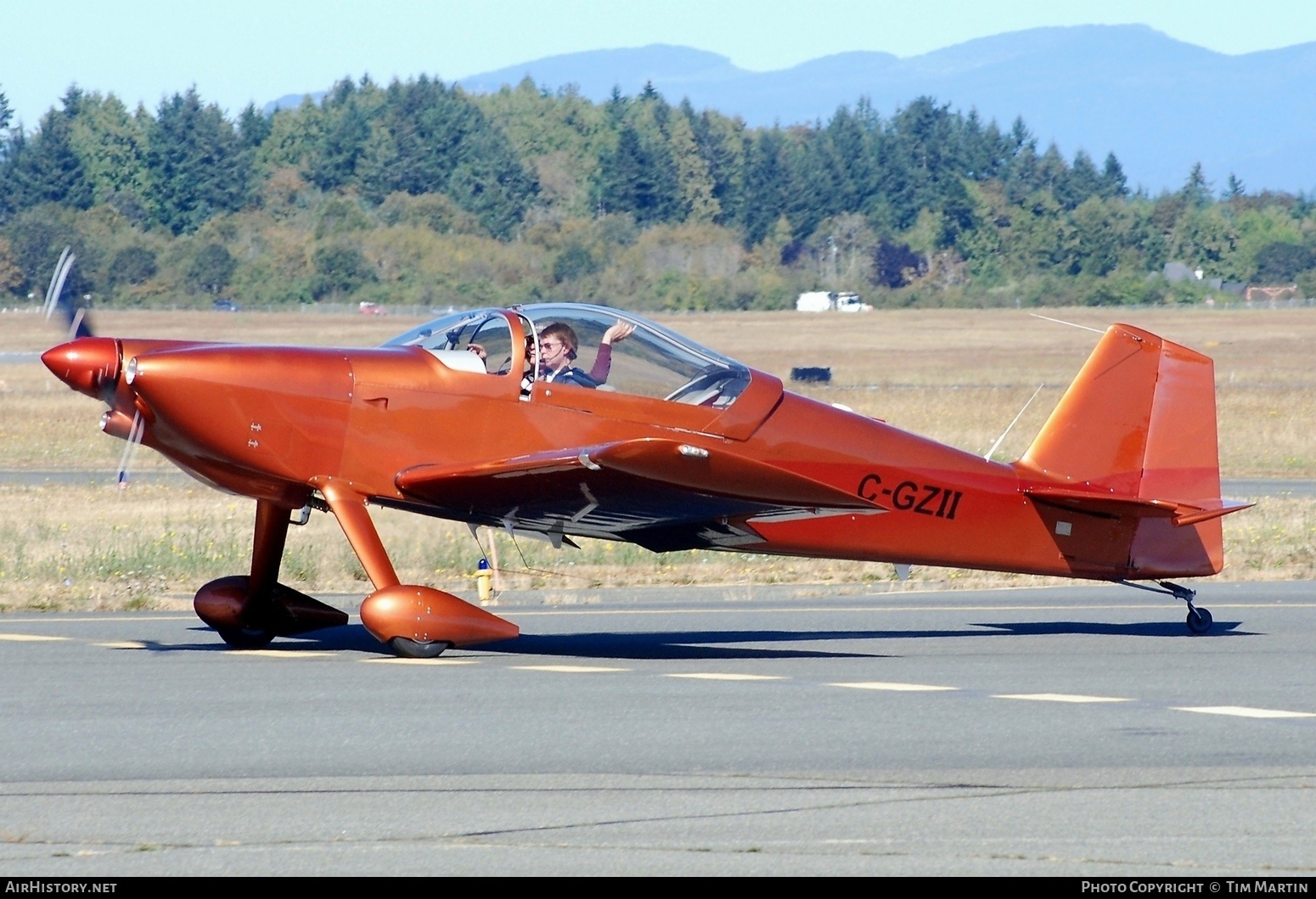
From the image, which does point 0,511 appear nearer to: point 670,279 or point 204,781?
point 204,781

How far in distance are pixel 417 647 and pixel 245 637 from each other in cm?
152

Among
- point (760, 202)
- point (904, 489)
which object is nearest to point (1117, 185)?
point (760, 202)

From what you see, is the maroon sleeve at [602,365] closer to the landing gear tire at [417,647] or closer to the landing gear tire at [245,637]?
the landing gear tire at [417,647]

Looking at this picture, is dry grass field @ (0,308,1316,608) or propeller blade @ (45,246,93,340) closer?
propeller blade @ (45,246,93,340)

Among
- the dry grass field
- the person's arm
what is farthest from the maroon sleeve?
the dry grass field

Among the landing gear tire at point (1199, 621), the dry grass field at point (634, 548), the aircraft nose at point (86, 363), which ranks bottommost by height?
the dry grass field at point (634, 548)

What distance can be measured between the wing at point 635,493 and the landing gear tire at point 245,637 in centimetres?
149

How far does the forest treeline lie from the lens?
80.1 metres

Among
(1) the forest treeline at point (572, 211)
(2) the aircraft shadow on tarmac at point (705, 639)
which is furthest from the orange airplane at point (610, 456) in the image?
(1) the forest treeline at point (572, 211)

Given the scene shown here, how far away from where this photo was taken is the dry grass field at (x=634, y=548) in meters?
14.0

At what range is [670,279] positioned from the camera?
271ft

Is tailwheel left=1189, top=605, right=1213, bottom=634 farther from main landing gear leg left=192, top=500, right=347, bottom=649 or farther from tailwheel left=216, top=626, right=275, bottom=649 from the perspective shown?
tailwheel left=216, top=626, right=275, bottom=649

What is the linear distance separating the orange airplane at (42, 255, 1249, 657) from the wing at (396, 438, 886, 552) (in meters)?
0.02

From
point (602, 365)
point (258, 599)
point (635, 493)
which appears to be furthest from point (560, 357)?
point (258, 599)
